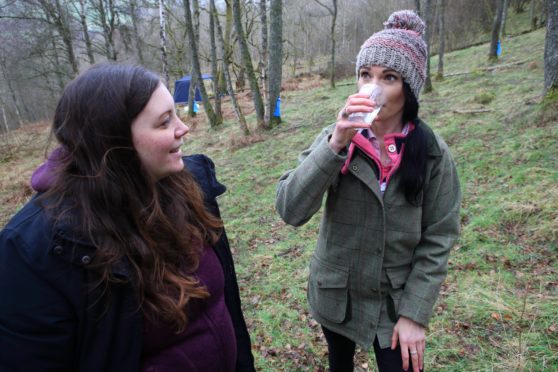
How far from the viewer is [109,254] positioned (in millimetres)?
1069

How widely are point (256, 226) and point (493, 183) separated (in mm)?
3479

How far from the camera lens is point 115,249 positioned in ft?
3.58

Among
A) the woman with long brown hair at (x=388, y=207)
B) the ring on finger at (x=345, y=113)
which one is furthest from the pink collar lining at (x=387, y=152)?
the ring on finger at (x=345, y=113)

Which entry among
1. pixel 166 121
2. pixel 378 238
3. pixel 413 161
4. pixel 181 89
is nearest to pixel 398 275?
pixel 378 238

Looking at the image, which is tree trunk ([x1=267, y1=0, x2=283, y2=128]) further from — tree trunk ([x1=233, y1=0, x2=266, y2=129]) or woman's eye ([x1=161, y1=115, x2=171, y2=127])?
woman's eye ([x1=161, y1=115, x2=171, y2=127])

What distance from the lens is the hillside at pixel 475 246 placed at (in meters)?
2.63

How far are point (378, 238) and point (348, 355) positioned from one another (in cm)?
78

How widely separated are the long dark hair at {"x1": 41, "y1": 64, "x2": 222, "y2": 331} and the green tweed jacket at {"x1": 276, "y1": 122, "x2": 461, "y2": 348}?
0.58 metres

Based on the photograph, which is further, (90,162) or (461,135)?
(461,135)

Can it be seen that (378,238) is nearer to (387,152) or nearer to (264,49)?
(387,152)

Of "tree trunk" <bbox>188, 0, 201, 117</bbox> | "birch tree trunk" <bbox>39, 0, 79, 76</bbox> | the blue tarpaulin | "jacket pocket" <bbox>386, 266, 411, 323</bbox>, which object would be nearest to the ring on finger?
"jacket pocket" <bbox>386, 266, 411, 323</bbox>

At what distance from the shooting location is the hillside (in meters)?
2.63

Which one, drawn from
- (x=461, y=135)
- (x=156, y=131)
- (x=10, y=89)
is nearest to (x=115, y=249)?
(x=156, y=131)

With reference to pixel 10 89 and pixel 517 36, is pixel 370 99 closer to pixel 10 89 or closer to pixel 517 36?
pixel 517 36
